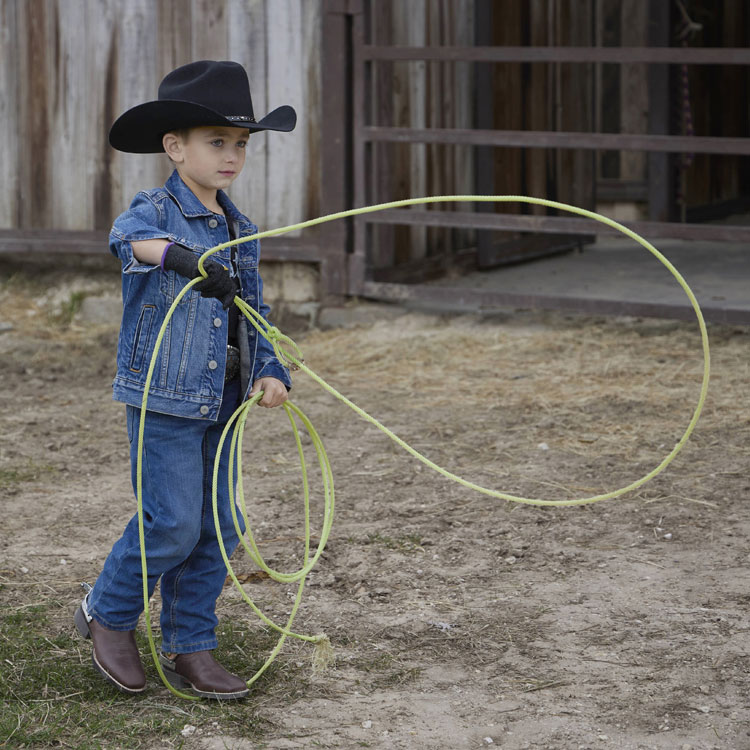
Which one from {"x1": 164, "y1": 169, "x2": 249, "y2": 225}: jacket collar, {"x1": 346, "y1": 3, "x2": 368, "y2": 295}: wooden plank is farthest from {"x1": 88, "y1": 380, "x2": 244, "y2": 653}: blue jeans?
{"x1": 346, "y1": 3, "x2": 368, "y2": 295}: wooden plank

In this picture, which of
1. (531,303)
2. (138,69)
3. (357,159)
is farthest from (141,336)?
(138,69)

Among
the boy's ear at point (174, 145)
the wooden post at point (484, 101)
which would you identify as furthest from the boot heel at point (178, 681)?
the wooden post at point (484, 101)

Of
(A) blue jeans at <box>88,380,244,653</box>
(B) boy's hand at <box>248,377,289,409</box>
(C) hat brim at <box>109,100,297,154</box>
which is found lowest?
(A) blue jeans at <box>88,380,244,653</box>

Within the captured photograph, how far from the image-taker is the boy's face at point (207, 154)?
9.34ft

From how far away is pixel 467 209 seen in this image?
8125 millimetres

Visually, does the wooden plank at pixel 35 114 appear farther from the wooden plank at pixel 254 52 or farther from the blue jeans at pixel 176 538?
the blue jeans at pixel 176 538

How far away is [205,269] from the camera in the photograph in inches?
105

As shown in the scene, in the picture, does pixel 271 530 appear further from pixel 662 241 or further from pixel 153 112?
pixel 662 241

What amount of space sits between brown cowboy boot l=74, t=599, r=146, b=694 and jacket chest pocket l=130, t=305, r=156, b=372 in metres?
0.62

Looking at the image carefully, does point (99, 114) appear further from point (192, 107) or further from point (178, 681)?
point (178, 681)

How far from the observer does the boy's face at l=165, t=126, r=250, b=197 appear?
285 centimetres

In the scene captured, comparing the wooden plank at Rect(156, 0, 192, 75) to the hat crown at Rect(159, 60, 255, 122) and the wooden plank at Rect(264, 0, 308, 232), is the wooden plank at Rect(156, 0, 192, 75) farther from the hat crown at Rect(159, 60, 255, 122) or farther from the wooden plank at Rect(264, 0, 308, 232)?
the hat crown at Rect(159, 60, 255, 122)

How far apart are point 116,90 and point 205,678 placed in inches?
204

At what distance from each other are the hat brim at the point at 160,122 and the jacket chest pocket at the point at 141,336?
1.34 feet
